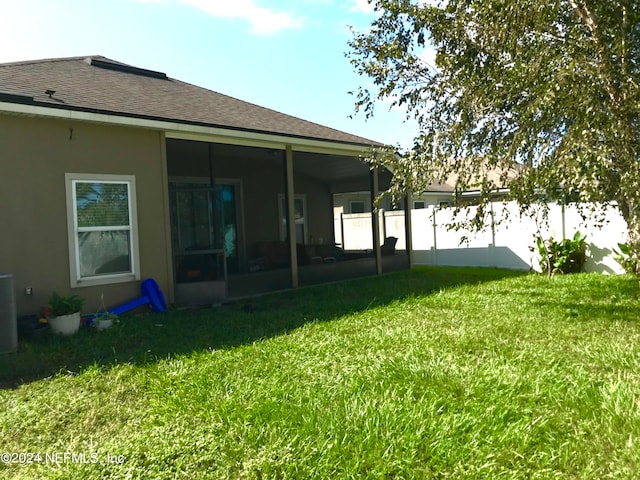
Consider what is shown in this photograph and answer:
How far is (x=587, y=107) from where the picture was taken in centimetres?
509

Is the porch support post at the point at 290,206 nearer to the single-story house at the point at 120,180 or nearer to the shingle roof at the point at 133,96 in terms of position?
the single-story house at the point at 120,180

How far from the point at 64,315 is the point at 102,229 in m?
1.58

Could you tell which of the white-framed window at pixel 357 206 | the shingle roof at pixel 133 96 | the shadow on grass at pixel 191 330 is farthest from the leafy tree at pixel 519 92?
the white-framed window at pixel 357 206

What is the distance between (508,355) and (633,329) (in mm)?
2061

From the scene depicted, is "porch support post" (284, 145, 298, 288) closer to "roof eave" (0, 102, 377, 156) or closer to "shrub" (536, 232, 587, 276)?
"roof eave" (0, 102, 377, 156)

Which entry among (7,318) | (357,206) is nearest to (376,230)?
(357,206)

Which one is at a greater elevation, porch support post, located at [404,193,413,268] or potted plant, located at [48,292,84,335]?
porch support post, located at [404,193,413,268]

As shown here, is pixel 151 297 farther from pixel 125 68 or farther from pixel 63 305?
pixel 125 68

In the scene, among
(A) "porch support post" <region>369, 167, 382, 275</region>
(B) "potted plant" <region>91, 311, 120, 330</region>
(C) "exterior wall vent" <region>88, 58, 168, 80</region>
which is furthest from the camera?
(A) "porch support post" <region>369, 167, 382, 275</region>

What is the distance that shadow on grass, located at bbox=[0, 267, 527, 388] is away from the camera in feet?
16.4

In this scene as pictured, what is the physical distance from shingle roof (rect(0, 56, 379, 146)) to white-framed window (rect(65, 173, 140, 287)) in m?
1.14

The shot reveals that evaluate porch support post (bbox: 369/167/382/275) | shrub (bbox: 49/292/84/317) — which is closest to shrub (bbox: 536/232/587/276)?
porch support post (bbox: 369/167/382/275)

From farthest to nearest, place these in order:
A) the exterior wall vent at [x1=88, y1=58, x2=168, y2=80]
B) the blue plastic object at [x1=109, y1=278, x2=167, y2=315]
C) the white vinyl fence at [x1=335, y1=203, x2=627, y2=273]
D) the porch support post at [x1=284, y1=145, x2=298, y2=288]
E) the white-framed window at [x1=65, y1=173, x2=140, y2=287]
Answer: the white vinyl fence at [x1=335, y1=203, x2=627, y2=273] → the exterior wall vent at [x1=88, y1=58, x2=168, y2=80] → the porch support post at [x1=284, y1=145, x2=298, y2=288] → the blue plastic object at [x1=109, y1=278, x2=167, y2=315] → the white-framed window at [x1=65, y1=173, x2=140, y2=287]

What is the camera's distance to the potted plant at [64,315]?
6094 millimetres
